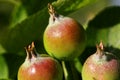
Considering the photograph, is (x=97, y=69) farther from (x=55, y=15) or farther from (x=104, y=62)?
(x=55, y=15)

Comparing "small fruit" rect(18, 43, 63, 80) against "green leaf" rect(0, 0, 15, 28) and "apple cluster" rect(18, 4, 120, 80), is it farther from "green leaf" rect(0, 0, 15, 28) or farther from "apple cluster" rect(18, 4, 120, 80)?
"green leaf" rect(0, 0, 15, 28)

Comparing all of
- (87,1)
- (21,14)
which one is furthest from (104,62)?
(21,14)

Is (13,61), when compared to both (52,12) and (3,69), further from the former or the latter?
(52,12)

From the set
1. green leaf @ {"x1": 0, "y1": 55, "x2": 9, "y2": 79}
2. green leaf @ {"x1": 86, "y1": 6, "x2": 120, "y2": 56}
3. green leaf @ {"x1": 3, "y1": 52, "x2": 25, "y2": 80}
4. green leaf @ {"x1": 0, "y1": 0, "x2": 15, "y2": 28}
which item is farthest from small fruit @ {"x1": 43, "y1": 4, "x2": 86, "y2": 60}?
green leaf @ {"x1": 0, "y1": 0, "x2": 15, "y2": 28}

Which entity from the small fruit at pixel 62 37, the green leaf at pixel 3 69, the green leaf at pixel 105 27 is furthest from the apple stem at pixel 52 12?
the green leaf at pixel 3 69

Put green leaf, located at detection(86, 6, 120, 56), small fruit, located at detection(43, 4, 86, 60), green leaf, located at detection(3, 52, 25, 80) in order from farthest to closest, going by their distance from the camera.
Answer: green leaf, located at detection(3, 52, 25, 80)
green leaf, located at detection(86, 6, 120, 56)
small fruit, located at detection(43, 4, 86, 60)
